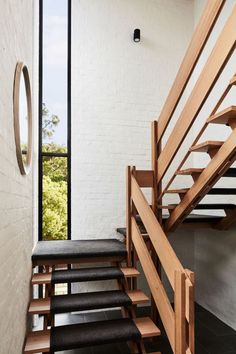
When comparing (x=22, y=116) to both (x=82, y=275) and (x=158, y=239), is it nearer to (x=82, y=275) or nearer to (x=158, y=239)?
(x=158, y=239)

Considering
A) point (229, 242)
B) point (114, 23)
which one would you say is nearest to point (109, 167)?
point (229, 242)

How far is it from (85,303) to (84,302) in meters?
0.02

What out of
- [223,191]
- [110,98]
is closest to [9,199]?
[223,191]

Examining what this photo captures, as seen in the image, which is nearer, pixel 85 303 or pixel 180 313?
pixel 180 313

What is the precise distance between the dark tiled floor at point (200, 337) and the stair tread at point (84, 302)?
0.66 meters

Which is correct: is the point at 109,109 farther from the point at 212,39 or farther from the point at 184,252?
the point at 184,252

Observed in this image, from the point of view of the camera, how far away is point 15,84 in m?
1.61

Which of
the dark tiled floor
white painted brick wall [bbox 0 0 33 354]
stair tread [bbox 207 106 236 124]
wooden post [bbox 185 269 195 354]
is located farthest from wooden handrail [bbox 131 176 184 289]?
the dark tiled floor

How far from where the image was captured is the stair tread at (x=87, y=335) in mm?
1947

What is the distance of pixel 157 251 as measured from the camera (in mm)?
2051

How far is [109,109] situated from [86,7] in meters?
1.38

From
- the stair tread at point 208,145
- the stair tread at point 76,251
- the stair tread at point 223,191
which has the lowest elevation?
the stair tread at point 76,251

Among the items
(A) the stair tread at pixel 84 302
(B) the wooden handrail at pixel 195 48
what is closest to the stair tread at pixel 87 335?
(A) the stair tread at pixel 84 302

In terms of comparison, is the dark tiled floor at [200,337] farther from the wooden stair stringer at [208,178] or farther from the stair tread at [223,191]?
the stair tread at [223,191]
